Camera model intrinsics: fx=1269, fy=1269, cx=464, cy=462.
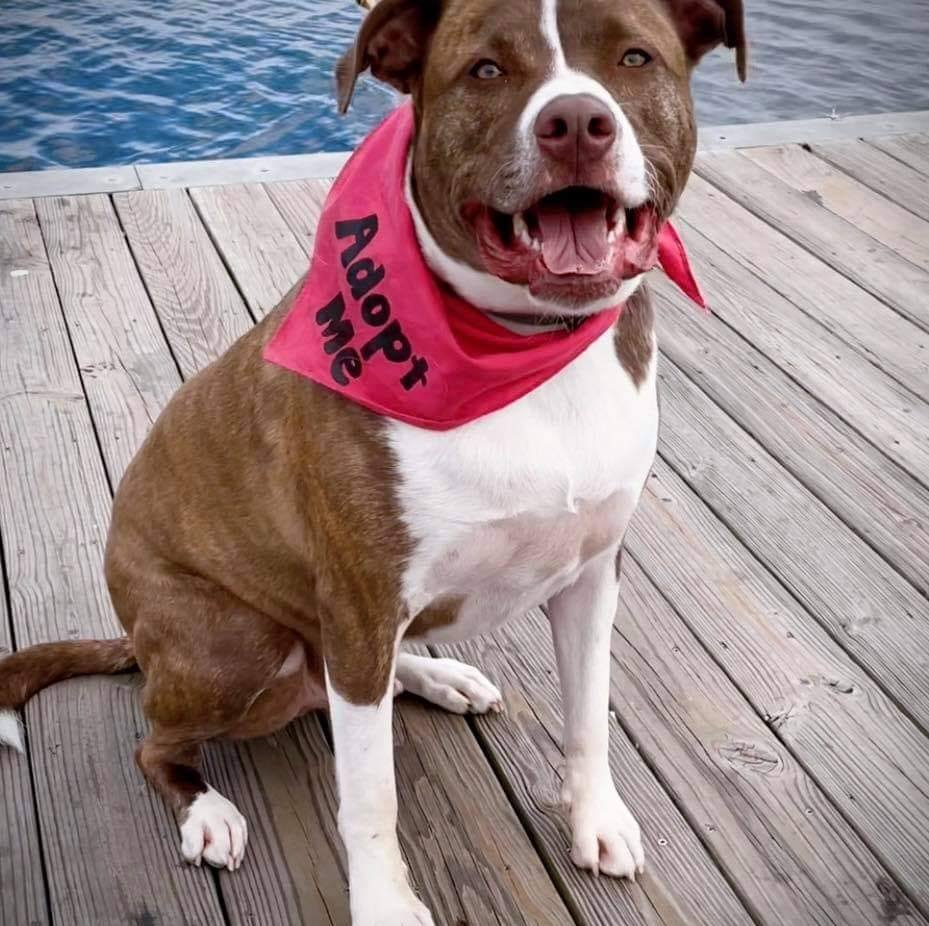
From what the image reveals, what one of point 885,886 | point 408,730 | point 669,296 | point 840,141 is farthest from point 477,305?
point 840,141

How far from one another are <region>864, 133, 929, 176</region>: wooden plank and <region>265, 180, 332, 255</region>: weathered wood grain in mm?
2159

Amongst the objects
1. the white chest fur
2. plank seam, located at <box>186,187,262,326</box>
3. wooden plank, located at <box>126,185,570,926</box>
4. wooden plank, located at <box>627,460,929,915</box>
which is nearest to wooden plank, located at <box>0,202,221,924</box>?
wooden plank, located at <box>126,185,570,926</box>

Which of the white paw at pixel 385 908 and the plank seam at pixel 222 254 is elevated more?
the white paw at pixel 385 908

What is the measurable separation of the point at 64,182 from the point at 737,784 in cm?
326

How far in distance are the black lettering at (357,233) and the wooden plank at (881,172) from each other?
3044mm

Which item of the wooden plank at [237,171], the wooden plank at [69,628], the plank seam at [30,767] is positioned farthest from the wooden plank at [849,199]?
the plank seam at [30,767]

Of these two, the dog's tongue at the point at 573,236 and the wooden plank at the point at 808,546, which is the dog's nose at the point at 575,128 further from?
the wooden plank at the point at 808,546

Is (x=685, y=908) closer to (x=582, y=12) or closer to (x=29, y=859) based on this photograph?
(x=29, y=859)

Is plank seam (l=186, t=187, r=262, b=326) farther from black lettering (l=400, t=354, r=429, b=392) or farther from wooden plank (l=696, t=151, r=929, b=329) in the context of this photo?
black lettering (l=400, t=354, r=429, b=392)

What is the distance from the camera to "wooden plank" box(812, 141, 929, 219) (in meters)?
4.53

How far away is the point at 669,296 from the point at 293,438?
2.22 m

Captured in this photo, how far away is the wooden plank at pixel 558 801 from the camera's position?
6.97ft

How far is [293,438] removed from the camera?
1984 millimetres

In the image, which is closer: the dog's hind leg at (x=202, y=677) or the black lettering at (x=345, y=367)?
the black lettering at (x=345, y=367)
